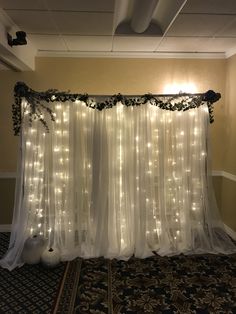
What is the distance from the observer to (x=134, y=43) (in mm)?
3275

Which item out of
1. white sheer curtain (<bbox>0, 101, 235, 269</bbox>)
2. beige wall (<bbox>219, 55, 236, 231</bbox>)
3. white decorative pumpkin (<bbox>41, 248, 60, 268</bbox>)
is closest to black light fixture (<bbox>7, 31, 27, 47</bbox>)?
white sheer curtain (<bbox>0, 101, 235, 269</bbox>)


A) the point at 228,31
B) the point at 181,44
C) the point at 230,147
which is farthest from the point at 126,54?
the point at 230,147

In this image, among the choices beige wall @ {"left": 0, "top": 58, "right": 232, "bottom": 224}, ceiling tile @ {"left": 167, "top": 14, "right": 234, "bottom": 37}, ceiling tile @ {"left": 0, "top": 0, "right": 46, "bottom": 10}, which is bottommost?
beige wall @ {"left": 0, "top": 58, "right": 232, "bottom": 224}

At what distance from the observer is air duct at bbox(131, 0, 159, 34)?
219cm

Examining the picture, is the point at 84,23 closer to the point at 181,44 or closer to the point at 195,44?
the point at 181,44

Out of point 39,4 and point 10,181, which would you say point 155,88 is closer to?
point 39,4

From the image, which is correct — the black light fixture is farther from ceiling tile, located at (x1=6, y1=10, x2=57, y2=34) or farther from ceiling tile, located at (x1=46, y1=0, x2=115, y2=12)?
ceiling tile, located at (x1=46, y1=0, x2=115, y2=12)

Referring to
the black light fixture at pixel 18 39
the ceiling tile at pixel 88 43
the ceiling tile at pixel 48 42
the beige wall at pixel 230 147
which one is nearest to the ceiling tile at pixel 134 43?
the ceiling tile at pixel 88 43

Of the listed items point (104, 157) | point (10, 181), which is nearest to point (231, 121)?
point (104, 157)

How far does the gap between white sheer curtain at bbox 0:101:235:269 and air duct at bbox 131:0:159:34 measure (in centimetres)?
80

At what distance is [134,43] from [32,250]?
2.50m

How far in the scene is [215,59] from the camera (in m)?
3.77

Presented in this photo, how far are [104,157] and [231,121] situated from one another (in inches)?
69.1

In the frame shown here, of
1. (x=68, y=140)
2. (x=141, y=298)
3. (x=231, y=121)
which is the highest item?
(x=231, y=121)
